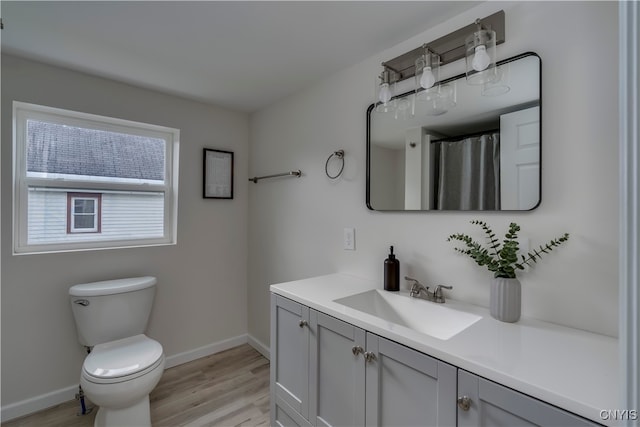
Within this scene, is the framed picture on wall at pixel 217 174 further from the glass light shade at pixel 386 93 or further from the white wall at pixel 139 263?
the glass light shade at pixel 386 93

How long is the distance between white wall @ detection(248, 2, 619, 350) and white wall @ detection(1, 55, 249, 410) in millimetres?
895

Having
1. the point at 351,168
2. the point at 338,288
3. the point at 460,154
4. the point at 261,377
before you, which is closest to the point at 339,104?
the point at 351,168

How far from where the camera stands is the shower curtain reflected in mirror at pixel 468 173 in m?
1.29

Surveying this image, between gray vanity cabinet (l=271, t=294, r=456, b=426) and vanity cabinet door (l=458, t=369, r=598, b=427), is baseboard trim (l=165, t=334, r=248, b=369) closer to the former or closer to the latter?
gray vanity cabinet (l=271, t=294, r=456, b=426)

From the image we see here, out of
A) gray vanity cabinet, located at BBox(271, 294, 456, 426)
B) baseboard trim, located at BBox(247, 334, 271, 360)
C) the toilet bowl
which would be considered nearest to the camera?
gray vanity cabinet, located at BBox(271, 294, 456, 426)

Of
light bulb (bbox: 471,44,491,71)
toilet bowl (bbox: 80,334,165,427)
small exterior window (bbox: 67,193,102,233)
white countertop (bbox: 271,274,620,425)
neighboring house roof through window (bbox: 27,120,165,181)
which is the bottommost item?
toilet bowl (bbox: 80,334,165,427)

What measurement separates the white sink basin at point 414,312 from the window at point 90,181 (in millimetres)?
1790

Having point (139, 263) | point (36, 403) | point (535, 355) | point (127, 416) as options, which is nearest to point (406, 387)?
point (535, 355)

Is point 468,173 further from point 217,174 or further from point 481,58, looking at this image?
point 217,174

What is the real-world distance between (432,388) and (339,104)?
1683mm

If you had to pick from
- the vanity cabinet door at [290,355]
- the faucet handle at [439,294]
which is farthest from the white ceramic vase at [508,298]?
the vanity cabinet door at [290,355]

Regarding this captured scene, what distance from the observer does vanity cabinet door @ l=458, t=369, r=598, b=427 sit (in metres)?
0.71

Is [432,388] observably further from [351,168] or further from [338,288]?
[351,168]

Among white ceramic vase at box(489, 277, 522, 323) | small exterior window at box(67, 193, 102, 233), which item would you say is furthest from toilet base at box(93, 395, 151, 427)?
white ceramic vase at box(489, 277, 522, 323)
